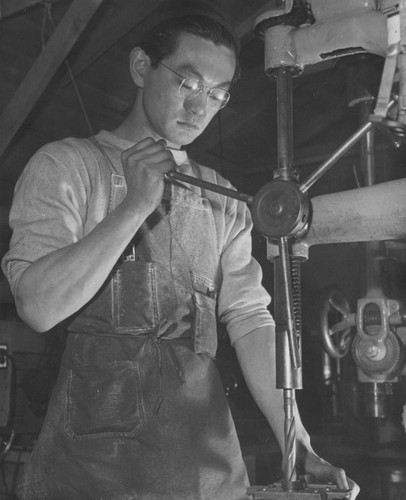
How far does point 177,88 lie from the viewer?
4.75 ft

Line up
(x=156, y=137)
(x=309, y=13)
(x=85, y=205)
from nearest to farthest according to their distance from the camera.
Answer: (x=309, y=13) → (x=85, y=205) → (x=156, y=137)

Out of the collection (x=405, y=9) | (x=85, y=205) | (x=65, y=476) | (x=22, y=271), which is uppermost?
(x=405, y=9)

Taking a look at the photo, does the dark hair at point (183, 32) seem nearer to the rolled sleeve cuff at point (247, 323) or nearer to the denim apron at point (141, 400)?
the denim apron at point (141, 400)

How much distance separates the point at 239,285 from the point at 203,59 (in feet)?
1.57

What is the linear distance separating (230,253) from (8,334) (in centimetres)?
261

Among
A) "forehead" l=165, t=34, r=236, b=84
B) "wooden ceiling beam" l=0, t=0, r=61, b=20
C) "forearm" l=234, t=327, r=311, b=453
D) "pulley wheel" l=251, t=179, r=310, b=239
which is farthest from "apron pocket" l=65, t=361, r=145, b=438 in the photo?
"wooden ceiling beam" l=0, t=0, r=61, b=20

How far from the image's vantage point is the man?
1.17 metres

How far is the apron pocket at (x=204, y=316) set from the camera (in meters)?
1.38

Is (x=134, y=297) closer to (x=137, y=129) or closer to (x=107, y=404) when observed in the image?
(x=107, y=404)

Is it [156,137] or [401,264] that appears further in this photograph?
[401,264]

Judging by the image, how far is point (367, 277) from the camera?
1592 millimetres

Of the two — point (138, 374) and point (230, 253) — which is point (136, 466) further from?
point (230, 253)

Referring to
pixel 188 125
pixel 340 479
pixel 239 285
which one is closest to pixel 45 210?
pixel 188 125

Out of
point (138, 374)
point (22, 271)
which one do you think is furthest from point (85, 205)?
point (138, 374)
